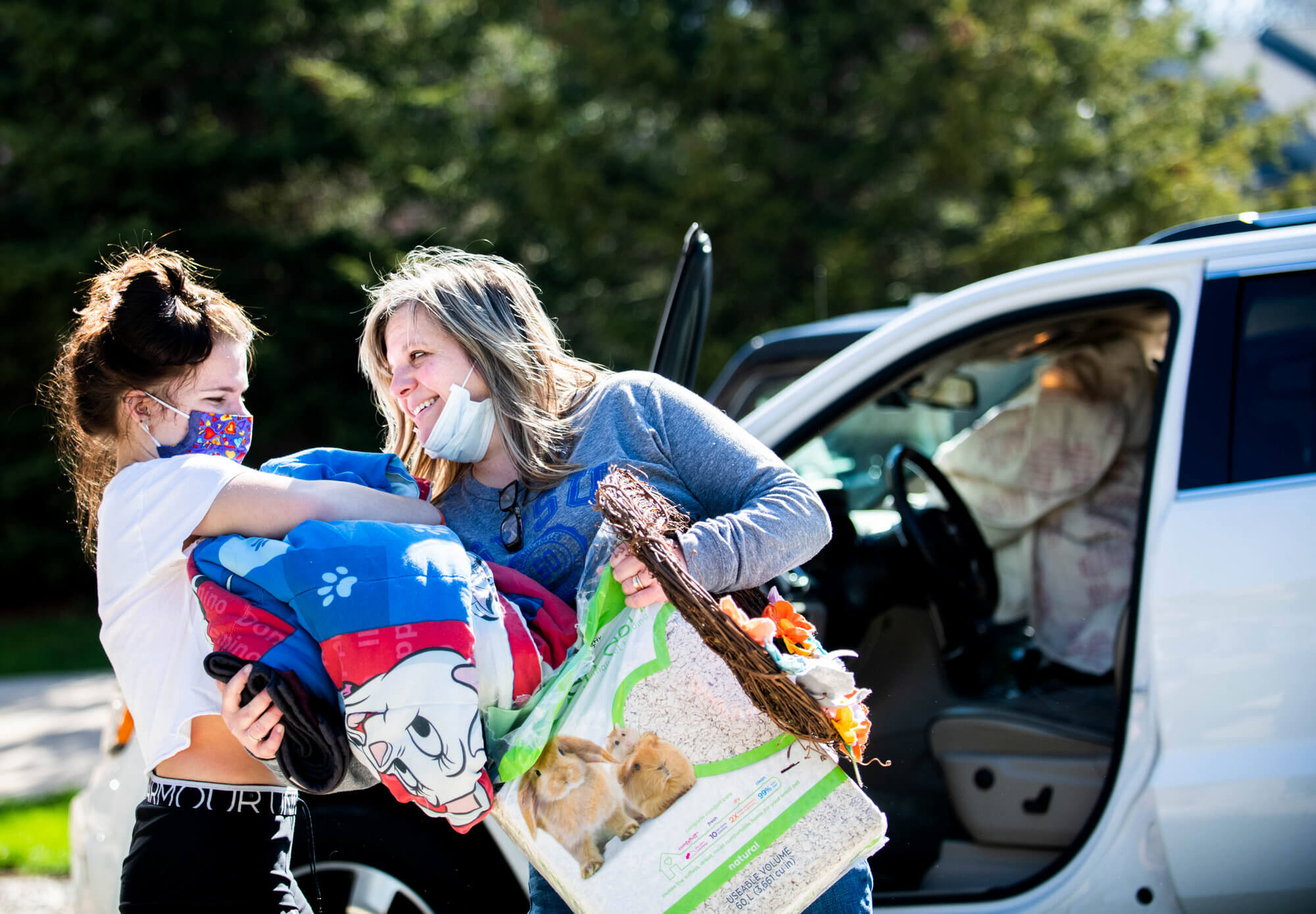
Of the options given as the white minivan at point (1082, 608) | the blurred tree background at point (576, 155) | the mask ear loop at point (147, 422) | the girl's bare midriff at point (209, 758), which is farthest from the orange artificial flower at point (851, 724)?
the blurred tree background at point (576, 155)

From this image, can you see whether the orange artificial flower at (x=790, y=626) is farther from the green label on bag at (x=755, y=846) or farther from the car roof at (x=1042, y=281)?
the car roof at (x=1042, y=281)

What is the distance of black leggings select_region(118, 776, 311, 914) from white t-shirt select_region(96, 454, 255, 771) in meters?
0.10

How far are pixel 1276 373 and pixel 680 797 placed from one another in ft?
5.63

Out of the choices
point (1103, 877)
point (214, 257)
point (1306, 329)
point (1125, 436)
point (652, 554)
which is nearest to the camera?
point (652, 554)

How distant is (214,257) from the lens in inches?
451

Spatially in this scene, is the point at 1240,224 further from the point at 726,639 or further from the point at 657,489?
the point at 726,639

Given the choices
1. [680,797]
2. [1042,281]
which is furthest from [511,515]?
[1042,281]

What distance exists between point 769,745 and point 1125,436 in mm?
2185

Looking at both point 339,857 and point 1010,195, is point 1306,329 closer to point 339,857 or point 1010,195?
point 339,857

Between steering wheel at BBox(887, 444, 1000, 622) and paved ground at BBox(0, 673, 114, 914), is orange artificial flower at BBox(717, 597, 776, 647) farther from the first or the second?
paved ground at BBox(0, 673, 114, 914)

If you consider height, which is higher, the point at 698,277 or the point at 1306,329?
the point at 1306,329

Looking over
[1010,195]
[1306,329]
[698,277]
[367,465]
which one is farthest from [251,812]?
→ [1010,195]

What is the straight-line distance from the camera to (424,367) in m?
2.19

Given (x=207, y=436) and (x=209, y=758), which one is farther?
(x=207, y=436)
